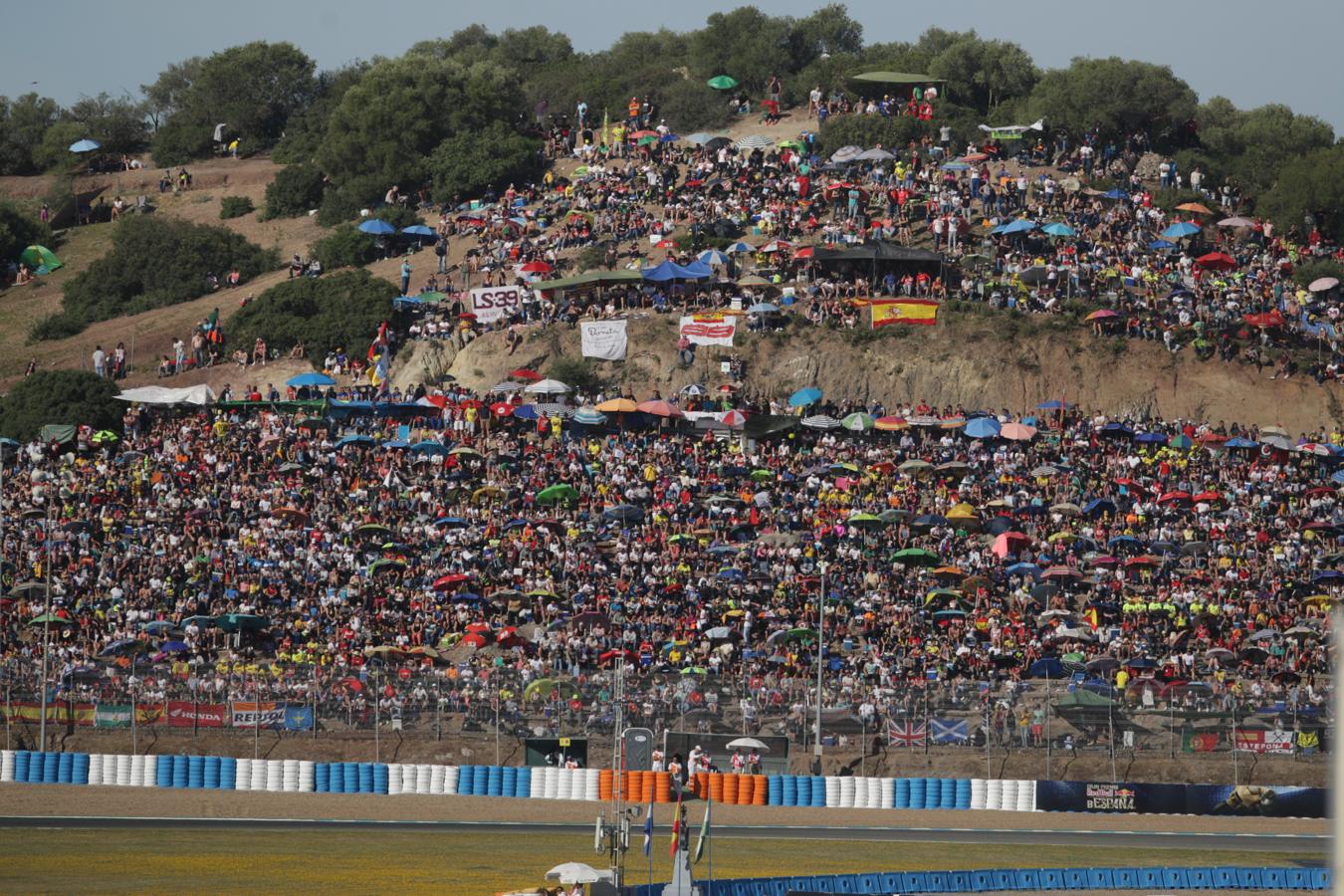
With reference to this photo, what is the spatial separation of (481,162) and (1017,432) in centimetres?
5171

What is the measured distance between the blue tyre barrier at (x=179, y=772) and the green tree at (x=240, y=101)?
9800cm

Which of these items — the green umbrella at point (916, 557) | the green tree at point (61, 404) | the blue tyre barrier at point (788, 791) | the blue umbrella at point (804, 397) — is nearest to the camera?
the blue tyre barrier at point (788, 791)

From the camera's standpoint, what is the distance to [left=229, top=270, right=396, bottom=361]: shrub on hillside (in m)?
96.0

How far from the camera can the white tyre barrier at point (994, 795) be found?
51.8 m

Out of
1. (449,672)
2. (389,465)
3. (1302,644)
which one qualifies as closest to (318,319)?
(389,465)

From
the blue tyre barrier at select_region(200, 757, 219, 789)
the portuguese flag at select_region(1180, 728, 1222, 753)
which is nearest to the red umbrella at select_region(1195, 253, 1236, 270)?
the portuguese flag at select_region(1180, 728, 1222, 753)

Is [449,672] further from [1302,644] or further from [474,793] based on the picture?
[1302,644]

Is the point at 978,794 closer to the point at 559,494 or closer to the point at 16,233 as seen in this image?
the point at 559,494

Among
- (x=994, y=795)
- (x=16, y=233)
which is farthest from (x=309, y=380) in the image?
(x=16, y=233)

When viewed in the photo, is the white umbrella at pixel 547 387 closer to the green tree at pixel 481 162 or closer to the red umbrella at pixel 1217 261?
the red umbrella at pixel 1217 261

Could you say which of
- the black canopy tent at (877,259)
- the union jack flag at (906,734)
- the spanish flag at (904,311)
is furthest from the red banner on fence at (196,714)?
the black canopy tent at (877,259)

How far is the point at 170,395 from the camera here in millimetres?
81125

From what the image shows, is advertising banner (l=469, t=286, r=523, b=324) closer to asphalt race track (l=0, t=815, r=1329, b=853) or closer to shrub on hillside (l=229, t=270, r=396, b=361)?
shrub on hillside (l=229, t=270, r=396, b=361)

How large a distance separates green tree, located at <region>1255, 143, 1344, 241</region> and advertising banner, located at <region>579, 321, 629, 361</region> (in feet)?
132
